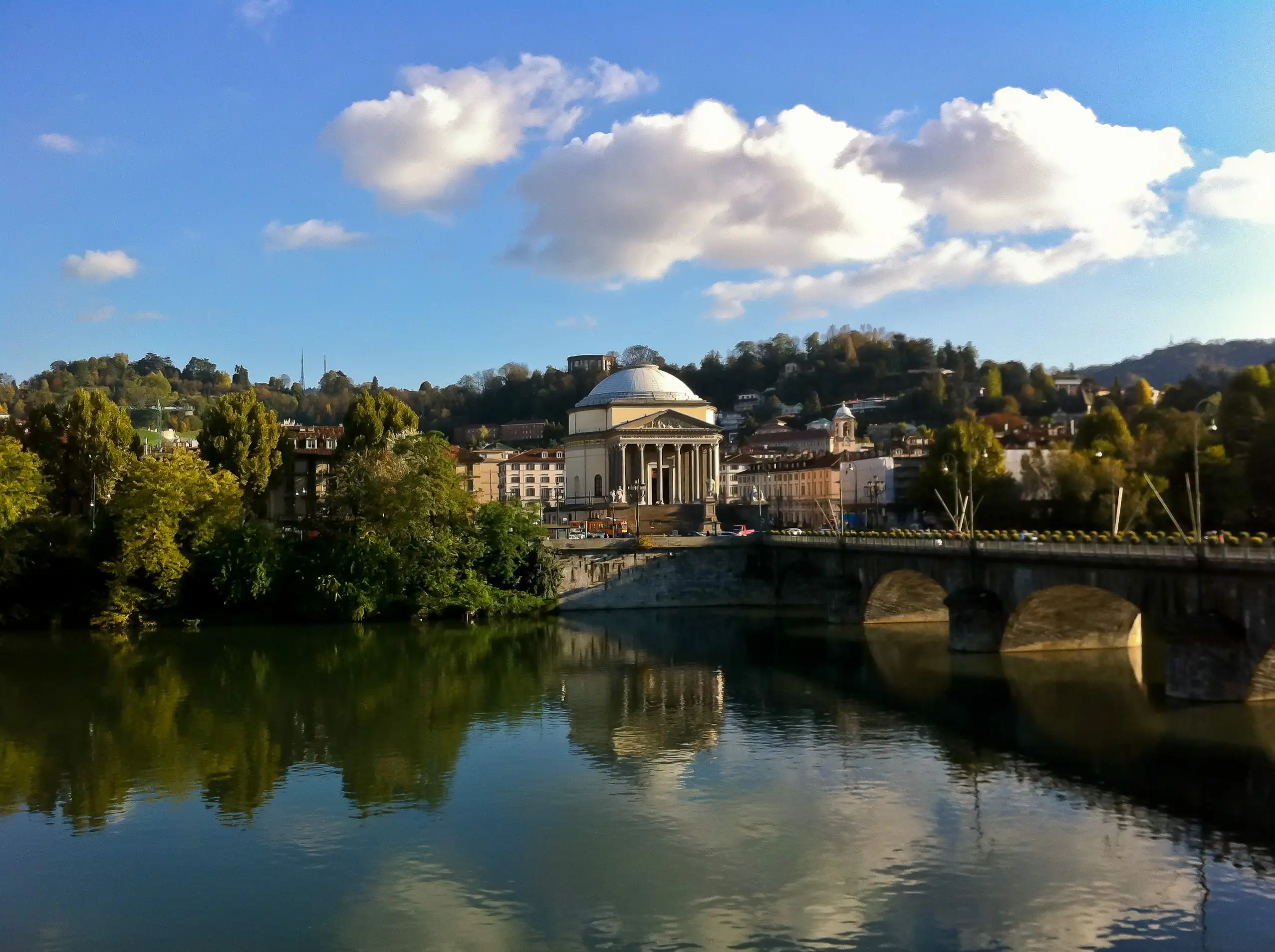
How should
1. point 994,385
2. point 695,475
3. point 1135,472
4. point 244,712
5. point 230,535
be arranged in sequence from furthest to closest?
point 994,385 < point 695,475 < point 1135,472 < point 230,535 < point 244,712

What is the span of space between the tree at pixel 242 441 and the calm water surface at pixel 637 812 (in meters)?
23.0

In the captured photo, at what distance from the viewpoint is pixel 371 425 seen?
68062 millimetres

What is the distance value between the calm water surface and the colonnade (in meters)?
59.9

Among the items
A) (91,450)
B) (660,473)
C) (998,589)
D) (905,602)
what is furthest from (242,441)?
(660,473)

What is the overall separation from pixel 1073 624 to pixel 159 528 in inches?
1618

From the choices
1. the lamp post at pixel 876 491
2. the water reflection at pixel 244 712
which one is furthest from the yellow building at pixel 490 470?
the water reflection at pixel 244 712

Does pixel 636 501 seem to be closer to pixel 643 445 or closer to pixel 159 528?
pixel 643 445

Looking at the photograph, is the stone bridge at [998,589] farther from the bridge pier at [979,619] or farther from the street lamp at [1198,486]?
the street lamp at [1198,486]

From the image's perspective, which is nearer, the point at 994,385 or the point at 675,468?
the point at 675,468

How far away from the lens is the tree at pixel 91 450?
206 ft

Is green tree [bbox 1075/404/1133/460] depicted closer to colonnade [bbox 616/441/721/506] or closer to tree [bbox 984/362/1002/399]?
colonnade [bbox 616/441/721/506]

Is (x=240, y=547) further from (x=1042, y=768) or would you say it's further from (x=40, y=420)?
(x=1042, y=768)

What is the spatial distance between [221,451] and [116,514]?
8108 mm

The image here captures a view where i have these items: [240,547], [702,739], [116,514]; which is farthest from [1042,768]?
[116,514]
